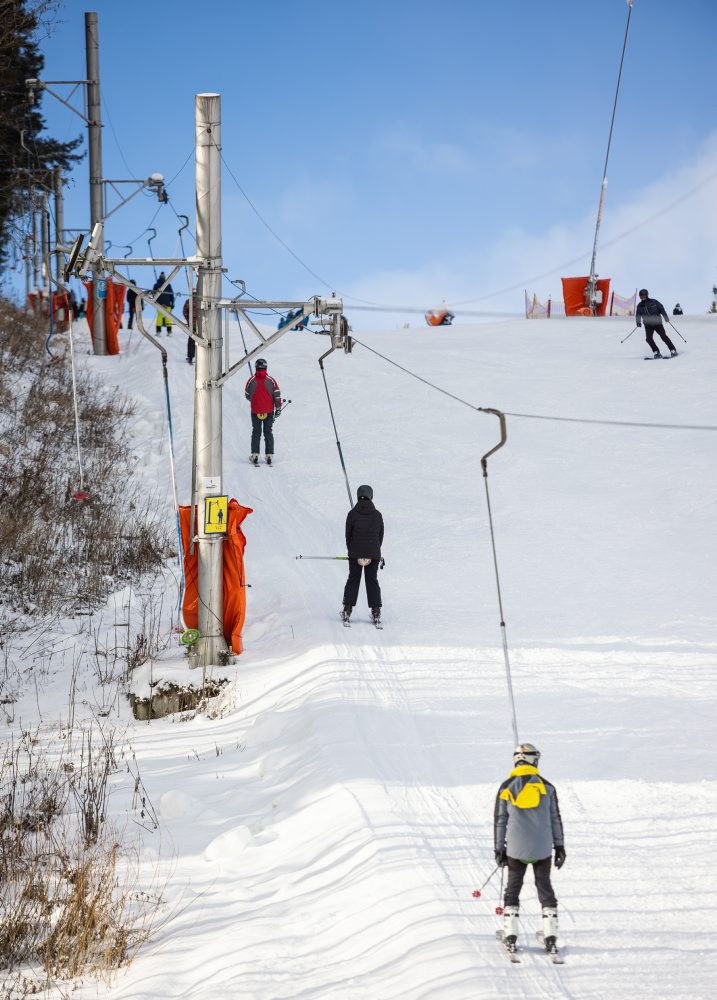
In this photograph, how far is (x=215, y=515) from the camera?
10242mm

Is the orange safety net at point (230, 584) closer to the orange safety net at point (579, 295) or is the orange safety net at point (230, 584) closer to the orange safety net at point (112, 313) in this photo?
the orange safety net at point (112, 313)

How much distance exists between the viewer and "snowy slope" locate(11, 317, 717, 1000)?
516 cm

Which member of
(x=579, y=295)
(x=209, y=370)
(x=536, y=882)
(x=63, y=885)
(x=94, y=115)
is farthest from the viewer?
(x=579, y=295)

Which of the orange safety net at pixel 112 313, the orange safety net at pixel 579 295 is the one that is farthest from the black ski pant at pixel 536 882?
the orange safety net at pixel 579 295

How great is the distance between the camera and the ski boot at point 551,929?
202 inches

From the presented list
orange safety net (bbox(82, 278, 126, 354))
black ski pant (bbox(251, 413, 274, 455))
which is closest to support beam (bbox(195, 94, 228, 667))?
black ski pant (bbox(251, 413, 274, 455))

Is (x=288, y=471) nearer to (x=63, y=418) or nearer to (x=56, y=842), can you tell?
(x=63, y=418)

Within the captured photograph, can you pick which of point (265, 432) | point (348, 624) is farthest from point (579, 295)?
point (348, 624)

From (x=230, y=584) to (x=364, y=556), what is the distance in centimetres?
173

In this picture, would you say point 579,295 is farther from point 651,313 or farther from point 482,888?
point 482,888

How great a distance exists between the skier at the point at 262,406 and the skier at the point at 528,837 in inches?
499

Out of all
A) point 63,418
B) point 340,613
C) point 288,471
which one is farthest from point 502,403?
point 340,613

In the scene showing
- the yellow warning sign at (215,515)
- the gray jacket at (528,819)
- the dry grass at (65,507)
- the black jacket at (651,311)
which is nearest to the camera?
the gray jacket at (528,819)

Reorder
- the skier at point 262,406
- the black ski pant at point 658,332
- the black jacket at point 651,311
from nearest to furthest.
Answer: the skier at point 262,406, the black jacket at point 651,311, the black ski pant at point 658,332
